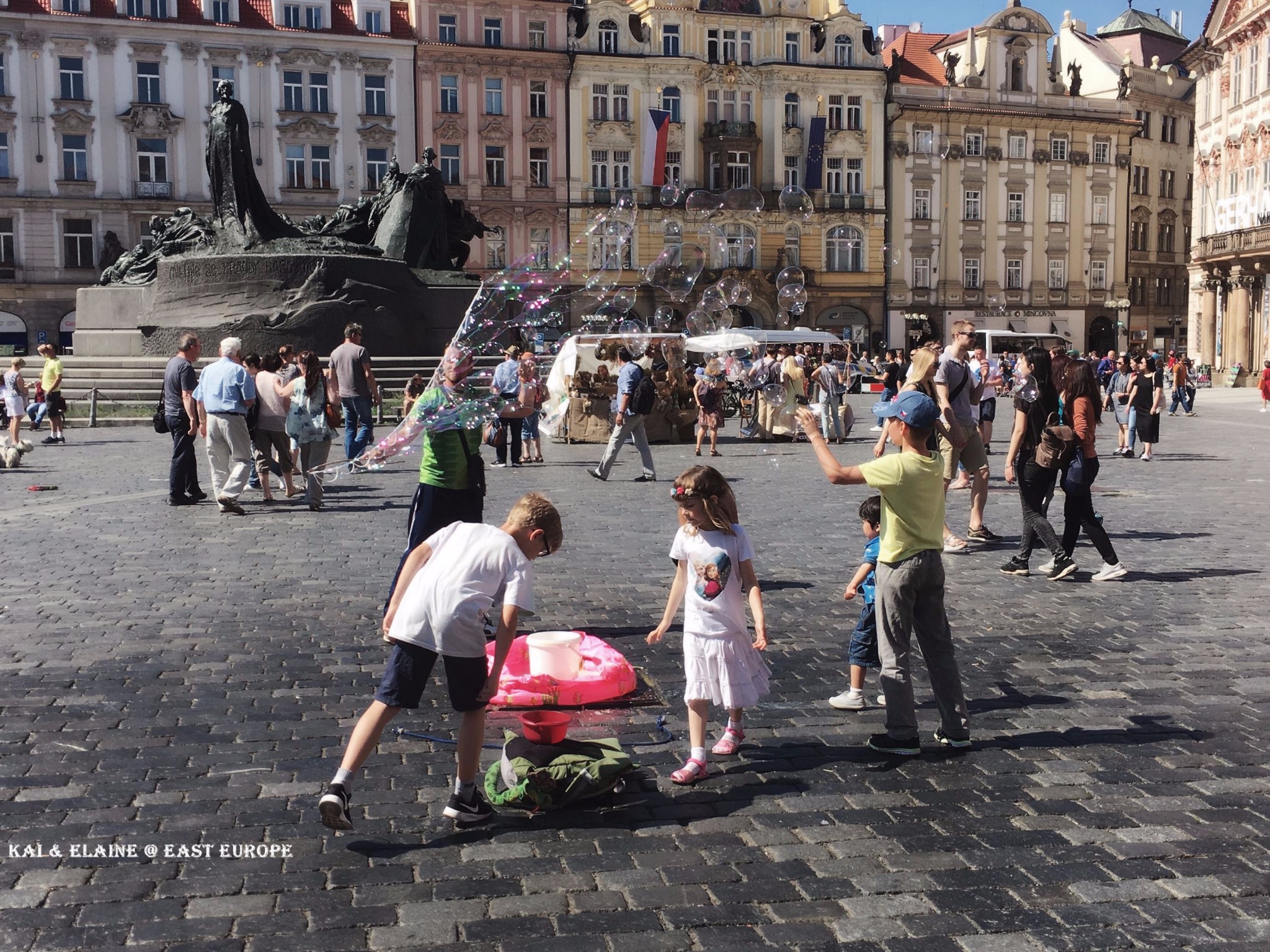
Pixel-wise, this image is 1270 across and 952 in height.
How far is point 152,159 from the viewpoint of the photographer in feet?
174

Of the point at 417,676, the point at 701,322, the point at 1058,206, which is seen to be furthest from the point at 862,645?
the point at 1058,206

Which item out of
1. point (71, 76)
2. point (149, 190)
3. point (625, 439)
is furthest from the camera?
point (149, 190)

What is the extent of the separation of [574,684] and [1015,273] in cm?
6355

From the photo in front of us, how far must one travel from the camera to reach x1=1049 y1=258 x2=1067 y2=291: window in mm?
67062

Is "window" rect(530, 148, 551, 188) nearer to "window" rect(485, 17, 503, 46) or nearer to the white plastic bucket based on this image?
"window" rect(485, 17, 503, 46)

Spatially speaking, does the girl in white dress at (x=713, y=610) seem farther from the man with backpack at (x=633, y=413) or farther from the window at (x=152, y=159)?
the window at (x=152, y=159)

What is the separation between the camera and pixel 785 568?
10367mm

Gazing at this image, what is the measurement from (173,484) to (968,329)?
26.1 feet

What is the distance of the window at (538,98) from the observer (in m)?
58.6

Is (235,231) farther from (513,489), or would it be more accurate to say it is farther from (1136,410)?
(1136,410)

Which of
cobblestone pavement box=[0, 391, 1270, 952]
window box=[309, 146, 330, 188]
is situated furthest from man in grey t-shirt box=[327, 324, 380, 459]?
window box=[309, 146, 330, 188]

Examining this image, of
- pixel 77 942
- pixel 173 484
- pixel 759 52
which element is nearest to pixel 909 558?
pixel 77 942

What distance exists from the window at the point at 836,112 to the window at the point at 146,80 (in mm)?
Answer: 28595

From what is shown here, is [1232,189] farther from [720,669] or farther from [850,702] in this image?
[720,669]
